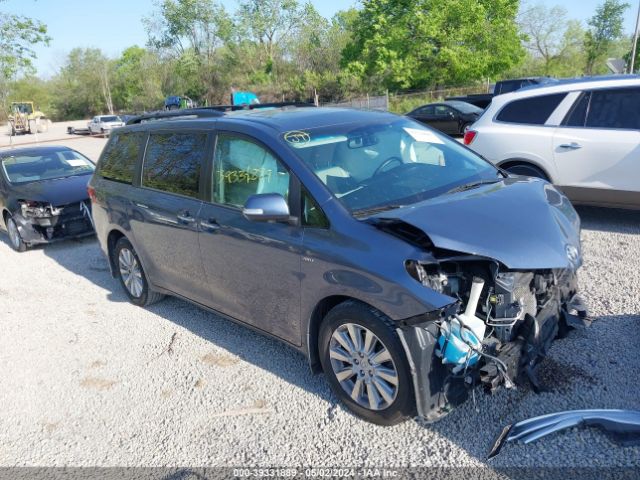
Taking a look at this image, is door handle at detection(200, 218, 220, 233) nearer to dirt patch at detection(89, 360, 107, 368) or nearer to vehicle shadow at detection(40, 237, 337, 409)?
vehicle shadow at detection(40, 237, 337, 409)

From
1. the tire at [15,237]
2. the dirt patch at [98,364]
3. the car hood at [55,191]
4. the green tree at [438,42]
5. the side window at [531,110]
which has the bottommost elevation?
the dirt patch at [98,364]

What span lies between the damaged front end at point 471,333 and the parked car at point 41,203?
6726 mm

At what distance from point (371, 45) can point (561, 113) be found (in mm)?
A: 32096

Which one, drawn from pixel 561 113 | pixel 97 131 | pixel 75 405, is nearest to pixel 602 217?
pixel 561 113

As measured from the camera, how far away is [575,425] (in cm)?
307

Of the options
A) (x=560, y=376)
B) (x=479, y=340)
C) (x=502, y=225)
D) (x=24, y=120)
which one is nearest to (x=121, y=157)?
(x=502, y=225)

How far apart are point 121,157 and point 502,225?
13.4 ft

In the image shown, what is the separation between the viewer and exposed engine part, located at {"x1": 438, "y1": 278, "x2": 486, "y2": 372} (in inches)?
114

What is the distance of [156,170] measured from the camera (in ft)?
16.2

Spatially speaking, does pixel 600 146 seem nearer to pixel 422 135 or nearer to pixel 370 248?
pixel 422 135

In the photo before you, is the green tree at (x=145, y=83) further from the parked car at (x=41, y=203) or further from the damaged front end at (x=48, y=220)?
the damaged front end at (x=48, y=220)

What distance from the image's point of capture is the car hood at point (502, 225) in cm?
290

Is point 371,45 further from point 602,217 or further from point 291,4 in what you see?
point 602,217

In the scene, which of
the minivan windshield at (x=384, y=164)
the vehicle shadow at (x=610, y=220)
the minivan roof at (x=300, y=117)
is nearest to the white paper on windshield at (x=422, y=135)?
the minivan windshield at (x=384, y=164)
